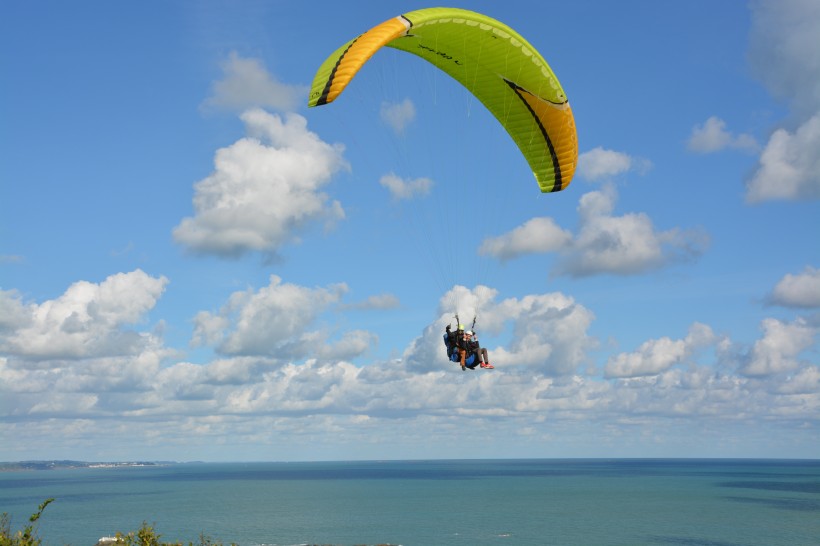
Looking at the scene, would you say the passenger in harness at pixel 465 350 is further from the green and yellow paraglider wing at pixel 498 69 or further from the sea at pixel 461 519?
the sea at pixel 461 519

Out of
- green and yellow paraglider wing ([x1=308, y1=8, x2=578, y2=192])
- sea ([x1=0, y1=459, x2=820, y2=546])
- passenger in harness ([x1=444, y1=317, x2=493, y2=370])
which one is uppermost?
green and yellow paraglider wing ([x1=308, y1=8, x2=578, y2=192])

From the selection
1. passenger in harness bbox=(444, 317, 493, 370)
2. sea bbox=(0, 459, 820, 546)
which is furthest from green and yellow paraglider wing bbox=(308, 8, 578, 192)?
sea bbox=(0, 459, 820, 546)

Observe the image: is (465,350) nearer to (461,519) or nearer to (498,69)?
(498,69)

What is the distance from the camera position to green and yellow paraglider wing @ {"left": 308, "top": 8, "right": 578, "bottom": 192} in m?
18.9

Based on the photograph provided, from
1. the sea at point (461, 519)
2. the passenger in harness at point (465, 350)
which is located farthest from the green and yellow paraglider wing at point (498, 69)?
the sea at point (461, 519)

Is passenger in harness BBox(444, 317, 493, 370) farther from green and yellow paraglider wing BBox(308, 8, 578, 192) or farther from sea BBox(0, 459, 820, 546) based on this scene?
sea BBox(0, 459, 820, 546)

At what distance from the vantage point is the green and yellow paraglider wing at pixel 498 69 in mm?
18875

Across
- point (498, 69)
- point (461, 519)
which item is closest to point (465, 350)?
point (498, 69)

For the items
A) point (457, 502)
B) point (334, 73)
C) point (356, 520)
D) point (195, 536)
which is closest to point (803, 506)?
point (457, 502)

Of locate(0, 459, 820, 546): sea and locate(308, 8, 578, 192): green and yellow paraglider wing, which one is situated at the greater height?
locate(308, 8, 578, 192): green and yellow paraglider wing

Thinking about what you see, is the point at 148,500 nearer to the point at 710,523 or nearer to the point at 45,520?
the point at 45,520

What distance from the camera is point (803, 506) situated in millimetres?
101688

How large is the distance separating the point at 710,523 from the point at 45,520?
275ft

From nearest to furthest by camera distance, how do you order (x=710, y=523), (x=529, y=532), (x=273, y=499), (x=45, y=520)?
1. (x=529, y=532)
2. (x=710, y=523)
3. (x=45, y=520)
4. (x=273, y=499)
